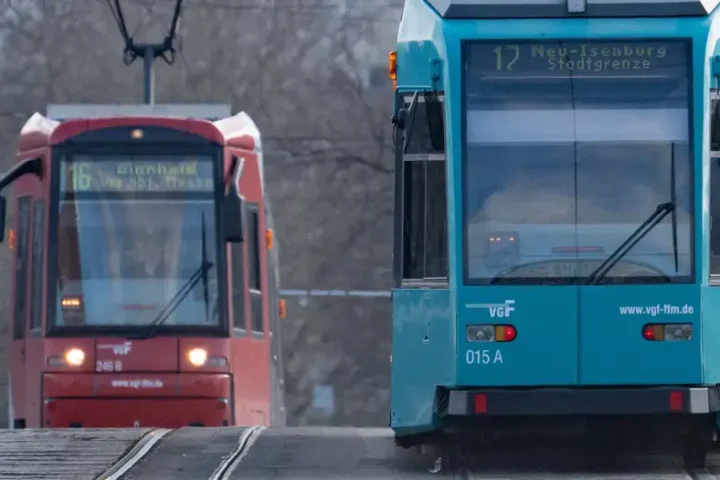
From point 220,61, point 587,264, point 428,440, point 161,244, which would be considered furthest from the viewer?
point 220,61

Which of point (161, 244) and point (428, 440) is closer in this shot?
point (428, 440)

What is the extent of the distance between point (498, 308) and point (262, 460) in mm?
2032

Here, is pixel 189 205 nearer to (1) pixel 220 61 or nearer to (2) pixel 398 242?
(2) pixel 398 242

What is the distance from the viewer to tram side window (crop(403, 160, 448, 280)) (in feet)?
33.3

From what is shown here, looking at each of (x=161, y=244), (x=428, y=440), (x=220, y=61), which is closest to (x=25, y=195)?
(x=161, y=244)

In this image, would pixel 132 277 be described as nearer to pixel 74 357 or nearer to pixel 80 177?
pixel 74 357

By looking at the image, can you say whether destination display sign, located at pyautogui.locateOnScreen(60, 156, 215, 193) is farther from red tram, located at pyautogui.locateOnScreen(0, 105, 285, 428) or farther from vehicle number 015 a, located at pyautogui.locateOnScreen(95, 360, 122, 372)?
vehicle number 015 a, located at pyautogui.locateOnScreen(95, 360, 122, 372)

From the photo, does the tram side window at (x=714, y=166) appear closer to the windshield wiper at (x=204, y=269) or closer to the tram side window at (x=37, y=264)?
the windshield wiper at (x=204, y=269)

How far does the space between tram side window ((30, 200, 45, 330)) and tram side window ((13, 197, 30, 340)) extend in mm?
181

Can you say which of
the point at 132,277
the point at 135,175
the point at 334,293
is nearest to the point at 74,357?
the point at 132,277

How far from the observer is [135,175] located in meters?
16.2

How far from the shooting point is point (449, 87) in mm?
10164

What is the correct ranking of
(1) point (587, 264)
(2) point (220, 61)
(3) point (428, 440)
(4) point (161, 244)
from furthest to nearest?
(2) point (220, 61) < (4) point (161, 244) < (3) point (428, 440) < (1) point (587, 264)

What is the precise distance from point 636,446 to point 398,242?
2187mm
